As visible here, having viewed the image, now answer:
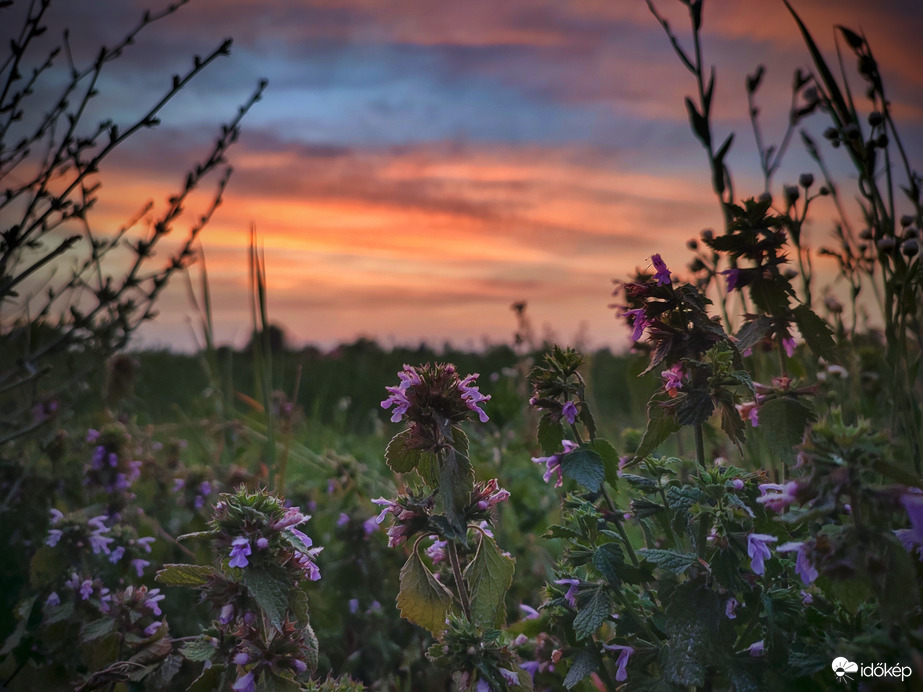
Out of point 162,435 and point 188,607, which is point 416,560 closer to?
point 188,607

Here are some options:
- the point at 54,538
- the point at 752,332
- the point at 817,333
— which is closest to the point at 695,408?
the point at 752,332

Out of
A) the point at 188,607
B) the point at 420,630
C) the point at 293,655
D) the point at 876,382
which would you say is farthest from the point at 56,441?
the point at 876,382

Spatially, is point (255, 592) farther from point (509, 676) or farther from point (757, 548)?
point (757, 548)

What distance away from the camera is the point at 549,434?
66.9 inches

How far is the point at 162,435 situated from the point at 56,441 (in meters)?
2.86

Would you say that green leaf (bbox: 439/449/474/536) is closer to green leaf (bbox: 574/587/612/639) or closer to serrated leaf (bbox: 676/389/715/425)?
green leaf (bbox: 574/587/612/639)

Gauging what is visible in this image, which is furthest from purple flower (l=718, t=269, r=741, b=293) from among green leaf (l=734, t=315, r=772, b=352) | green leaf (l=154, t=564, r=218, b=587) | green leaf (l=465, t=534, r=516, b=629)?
green leaf (l=154, t=564, r=218, b=587)

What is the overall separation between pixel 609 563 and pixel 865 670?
0.49m

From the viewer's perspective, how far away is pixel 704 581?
1562mm

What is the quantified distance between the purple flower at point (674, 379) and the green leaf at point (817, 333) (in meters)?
0.39

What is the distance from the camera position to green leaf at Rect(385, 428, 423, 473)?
1634 millimetres

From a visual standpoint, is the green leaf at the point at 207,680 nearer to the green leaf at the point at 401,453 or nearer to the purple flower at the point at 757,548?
the green leaf at the point at 401,453

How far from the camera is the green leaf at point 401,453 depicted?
1634 millimetres

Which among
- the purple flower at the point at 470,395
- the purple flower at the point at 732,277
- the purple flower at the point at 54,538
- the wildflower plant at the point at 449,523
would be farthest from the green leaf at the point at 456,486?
the purple flower at the point at 54,538
